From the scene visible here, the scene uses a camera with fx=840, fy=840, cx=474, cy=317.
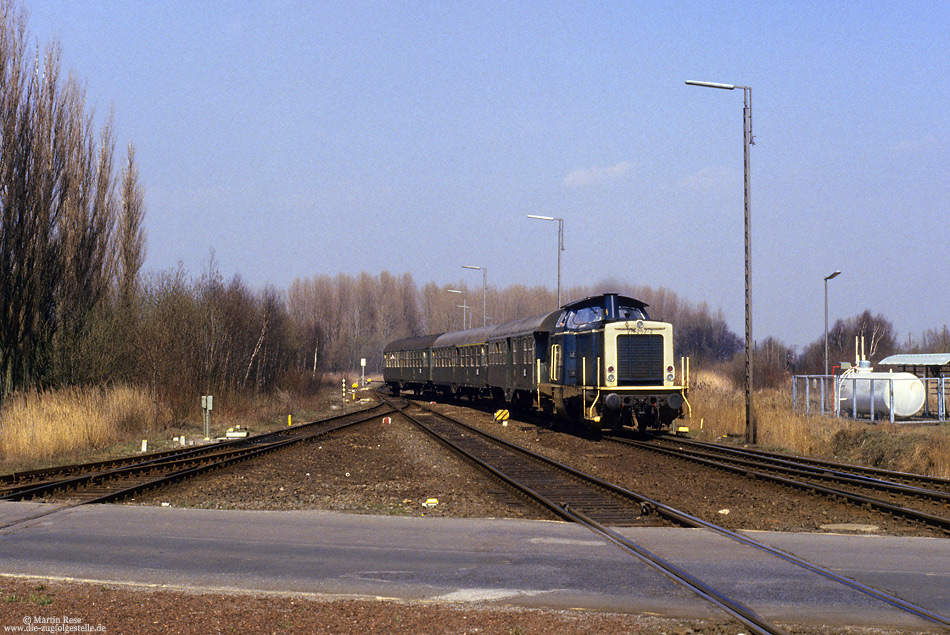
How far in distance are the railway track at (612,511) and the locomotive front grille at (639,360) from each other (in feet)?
12.0

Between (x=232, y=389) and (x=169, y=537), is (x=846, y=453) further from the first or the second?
(x=232, y=389)

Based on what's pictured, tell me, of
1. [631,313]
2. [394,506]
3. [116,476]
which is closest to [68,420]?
[116,476]

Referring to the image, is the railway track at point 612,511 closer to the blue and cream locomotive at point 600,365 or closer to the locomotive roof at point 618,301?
the blue and cream locomotive at point 600,365

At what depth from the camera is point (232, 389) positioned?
109ft

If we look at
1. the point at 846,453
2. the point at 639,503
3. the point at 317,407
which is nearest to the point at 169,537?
the point at 639,503

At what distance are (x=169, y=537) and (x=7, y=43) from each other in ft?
72.6

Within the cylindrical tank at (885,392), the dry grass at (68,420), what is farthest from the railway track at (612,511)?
the cylindrical tank at (885,392)

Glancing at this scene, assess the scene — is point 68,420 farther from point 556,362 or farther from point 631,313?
point 631,313

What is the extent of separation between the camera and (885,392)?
2856 cm

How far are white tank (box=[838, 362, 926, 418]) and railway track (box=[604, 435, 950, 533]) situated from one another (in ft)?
37.2

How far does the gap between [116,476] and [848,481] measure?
40.0 ft

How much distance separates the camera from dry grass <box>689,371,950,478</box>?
17.3m

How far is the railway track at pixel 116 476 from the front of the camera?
11.8 meters

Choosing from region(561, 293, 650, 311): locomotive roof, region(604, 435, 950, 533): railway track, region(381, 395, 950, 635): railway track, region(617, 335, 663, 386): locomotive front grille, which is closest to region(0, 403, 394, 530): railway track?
region(381, 395, 950, 635): railway track
